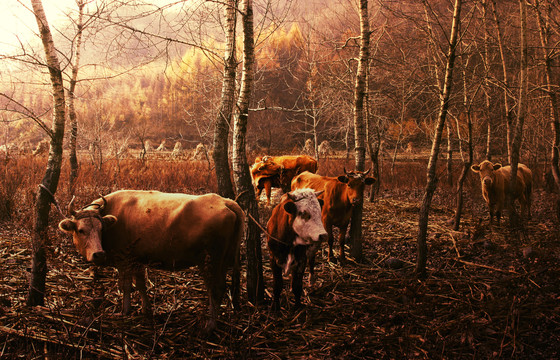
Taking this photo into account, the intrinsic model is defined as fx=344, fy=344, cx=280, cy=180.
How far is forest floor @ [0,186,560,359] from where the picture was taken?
321cm

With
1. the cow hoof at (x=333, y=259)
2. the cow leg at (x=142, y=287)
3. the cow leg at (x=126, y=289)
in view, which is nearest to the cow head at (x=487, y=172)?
the cow hoof at (x=333, y=259)

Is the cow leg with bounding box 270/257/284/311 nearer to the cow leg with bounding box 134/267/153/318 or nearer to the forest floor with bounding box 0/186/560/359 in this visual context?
the forest floor with bounding box 0/186/560/359

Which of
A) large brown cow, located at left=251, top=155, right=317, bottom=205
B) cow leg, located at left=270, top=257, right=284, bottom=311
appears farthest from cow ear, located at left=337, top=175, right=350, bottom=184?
large brown cow, located at left=251, top=155, right=317, bottom=205

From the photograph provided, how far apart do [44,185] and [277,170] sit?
7.13 m

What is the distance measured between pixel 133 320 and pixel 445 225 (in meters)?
7.17

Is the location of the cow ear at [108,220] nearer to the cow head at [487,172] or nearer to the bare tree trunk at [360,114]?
the bare tree trunk at [360,114]

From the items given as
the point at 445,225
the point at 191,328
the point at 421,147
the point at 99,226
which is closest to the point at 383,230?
the point at 445,225

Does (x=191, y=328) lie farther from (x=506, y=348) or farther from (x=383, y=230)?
(x=383, y=230)

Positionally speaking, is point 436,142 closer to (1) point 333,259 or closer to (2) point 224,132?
(1) point 333,259

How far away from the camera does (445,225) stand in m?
8.26

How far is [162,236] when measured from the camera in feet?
12.1

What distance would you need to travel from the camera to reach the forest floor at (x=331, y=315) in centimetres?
321

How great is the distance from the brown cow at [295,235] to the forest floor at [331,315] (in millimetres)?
403

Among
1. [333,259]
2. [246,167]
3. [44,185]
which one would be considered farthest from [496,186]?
[44,185]
